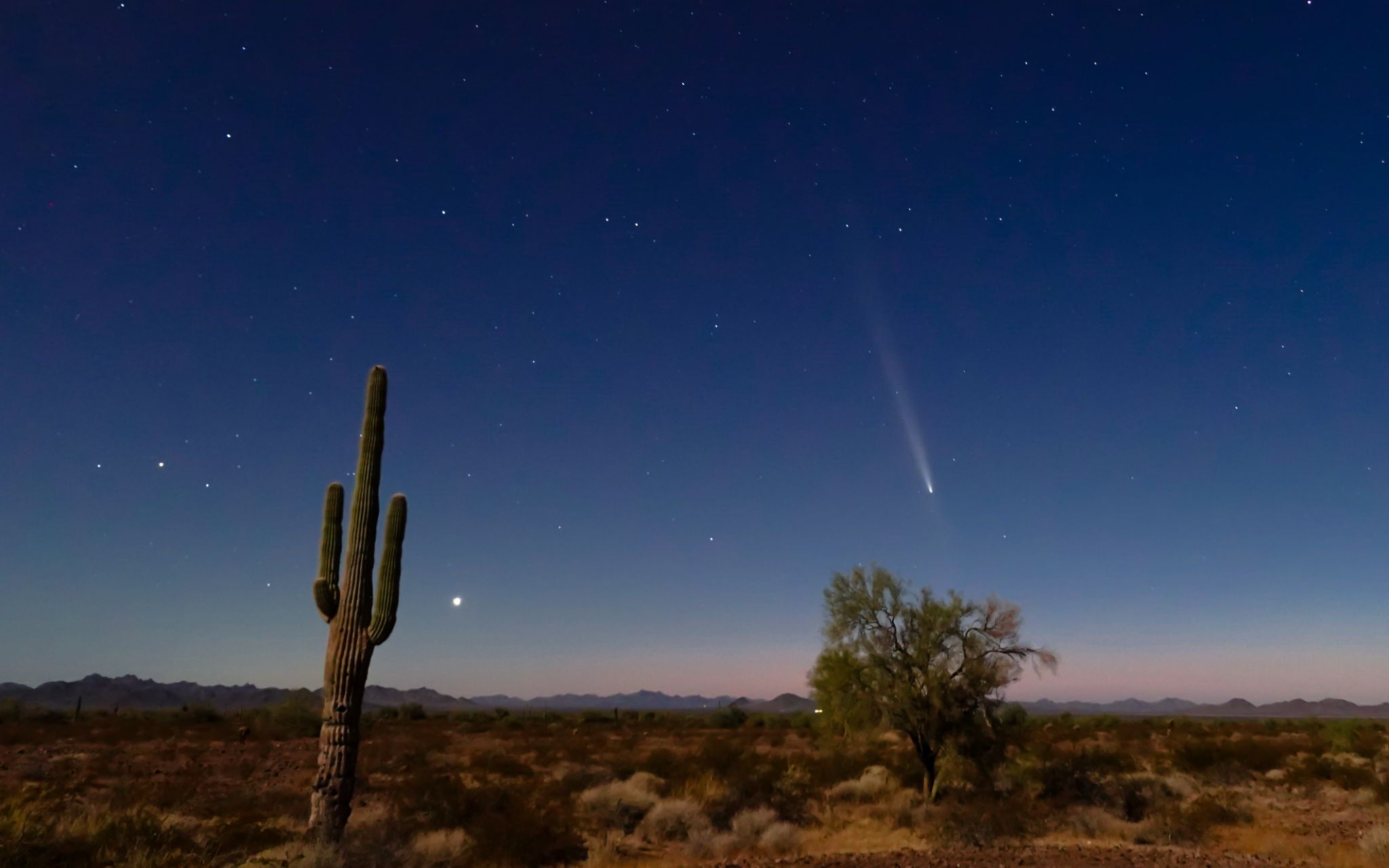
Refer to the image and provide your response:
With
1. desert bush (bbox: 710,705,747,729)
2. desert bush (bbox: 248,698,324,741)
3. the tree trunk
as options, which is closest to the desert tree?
the tree trunk

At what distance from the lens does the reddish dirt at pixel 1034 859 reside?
526 inches

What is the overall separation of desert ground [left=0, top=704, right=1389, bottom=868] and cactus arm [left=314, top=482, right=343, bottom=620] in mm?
3928

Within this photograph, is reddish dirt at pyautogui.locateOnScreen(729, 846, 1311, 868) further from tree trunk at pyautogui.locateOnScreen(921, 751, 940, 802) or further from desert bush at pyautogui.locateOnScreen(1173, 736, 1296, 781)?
desert bush at pyautogui.locateOnScreen(1173, 736, 1296, 781)

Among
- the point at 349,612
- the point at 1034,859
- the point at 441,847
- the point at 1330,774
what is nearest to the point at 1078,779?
the point at 1034,859

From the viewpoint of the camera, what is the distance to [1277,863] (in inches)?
541

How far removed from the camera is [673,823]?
58.7ft

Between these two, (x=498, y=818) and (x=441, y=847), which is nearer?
(x=441, y=847)

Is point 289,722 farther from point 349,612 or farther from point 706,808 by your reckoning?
point 349,612

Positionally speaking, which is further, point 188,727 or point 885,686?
point 188,727

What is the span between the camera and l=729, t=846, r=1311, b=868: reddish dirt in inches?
526

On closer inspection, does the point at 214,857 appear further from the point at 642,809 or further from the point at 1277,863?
the point at 1277,863

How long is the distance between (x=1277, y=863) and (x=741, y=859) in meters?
9.47

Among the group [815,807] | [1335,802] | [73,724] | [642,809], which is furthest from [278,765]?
[1335,802]

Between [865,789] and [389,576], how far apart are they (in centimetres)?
1505
